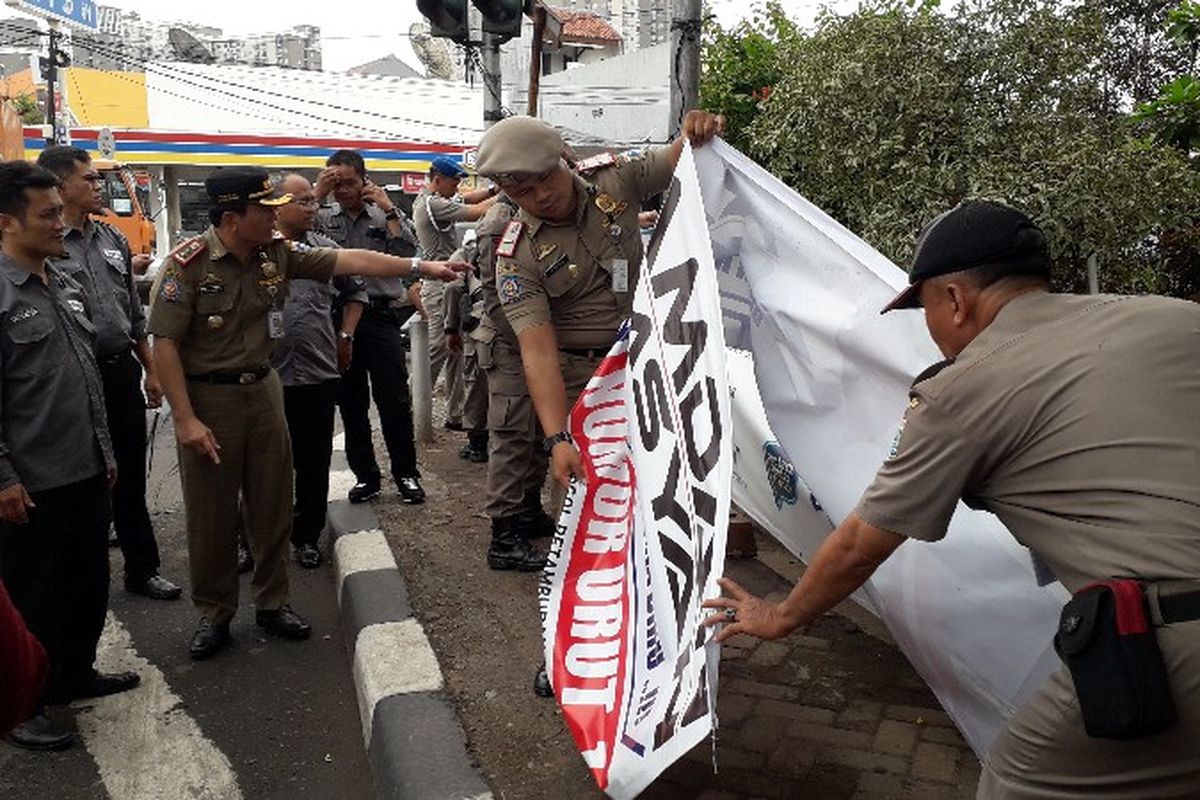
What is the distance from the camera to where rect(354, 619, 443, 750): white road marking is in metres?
3.38

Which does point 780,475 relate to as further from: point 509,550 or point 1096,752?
point 1096,752

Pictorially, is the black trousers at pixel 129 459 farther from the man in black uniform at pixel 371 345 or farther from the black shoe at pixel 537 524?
the black shoe at pixel 537 524

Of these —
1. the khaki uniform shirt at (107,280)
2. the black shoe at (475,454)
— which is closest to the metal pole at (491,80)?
the black shoe at (475,454)

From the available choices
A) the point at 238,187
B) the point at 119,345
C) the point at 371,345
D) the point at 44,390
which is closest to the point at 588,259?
the point at 238,187

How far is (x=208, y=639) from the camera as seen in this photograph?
4.02 meters

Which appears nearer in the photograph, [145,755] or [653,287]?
[653,287]

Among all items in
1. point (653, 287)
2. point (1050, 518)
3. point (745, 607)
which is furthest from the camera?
point (653, 287)

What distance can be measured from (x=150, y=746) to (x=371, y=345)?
2604mm

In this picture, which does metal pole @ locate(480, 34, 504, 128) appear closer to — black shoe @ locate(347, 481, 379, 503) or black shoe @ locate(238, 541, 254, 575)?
black shoe @ locate(347, 481, 379, 503)

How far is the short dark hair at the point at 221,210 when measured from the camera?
381 centimetres

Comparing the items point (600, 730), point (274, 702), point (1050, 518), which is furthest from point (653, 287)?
point (274, 702)

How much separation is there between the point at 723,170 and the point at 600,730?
1742mm

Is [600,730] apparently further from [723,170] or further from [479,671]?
[723,170]

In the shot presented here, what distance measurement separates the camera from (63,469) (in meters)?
3.50
